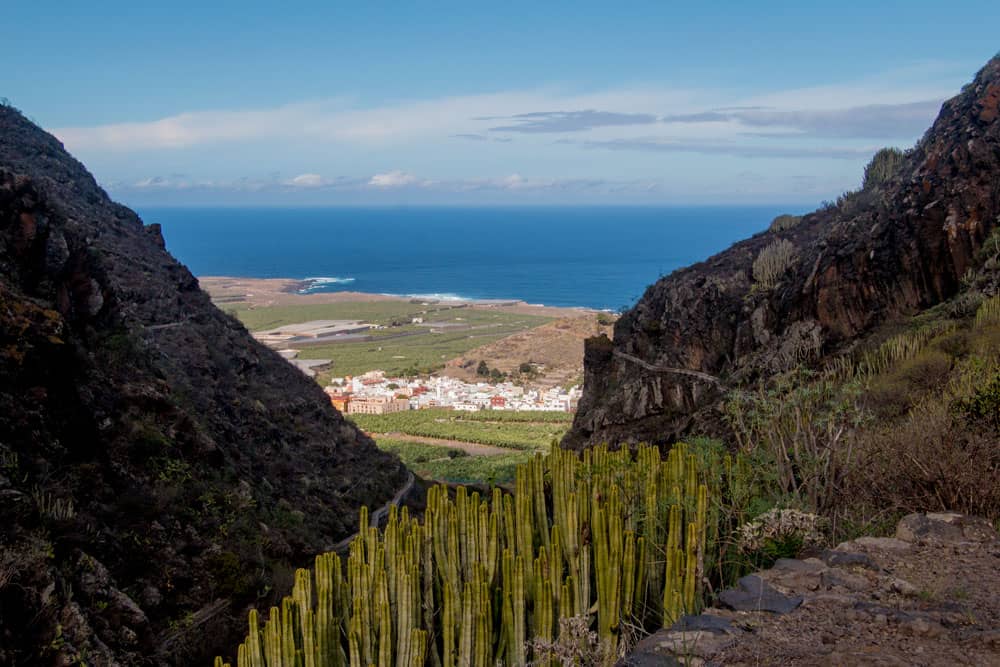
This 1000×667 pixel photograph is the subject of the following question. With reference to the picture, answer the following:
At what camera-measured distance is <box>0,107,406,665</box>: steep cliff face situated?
8609 millimetres

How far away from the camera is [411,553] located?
20.6 feet

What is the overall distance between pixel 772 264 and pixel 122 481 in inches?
627

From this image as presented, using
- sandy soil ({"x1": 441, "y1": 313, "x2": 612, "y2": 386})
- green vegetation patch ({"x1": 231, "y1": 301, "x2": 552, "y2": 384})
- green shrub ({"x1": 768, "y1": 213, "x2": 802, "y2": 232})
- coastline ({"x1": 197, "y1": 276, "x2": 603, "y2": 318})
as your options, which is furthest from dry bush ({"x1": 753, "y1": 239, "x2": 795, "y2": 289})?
coastline ({"x1": 197, "y1": 276, "x2": 603, "y2": 318})

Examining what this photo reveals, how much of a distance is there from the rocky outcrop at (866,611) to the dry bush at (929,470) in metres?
0.47

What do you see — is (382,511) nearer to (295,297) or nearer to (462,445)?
(462,445)

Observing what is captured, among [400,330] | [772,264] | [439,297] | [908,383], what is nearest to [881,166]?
[772,264]

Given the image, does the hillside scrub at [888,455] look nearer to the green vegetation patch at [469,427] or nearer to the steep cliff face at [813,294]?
the steep cliff face at [813,294]

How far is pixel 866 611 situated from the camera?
457 centimetres

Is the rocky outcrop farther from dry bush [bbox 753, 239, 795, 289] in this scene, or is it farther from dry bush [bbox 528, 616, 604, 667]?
dry bush [bbox 753, 239, 795, 289]

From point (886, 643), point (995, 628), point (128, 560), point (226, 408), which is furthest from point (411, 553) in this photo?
point (226, 408)

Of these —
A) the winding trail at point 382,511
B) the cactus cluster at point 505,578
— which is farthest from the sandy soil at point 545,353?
the cactus cluster at point 505,578

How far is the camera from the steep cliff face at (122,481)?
8609 millimetres

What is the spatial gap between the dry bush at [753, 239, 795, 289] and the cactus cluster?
47.3 feet

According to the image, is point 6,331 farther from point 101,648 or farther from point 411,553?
point 411,553
